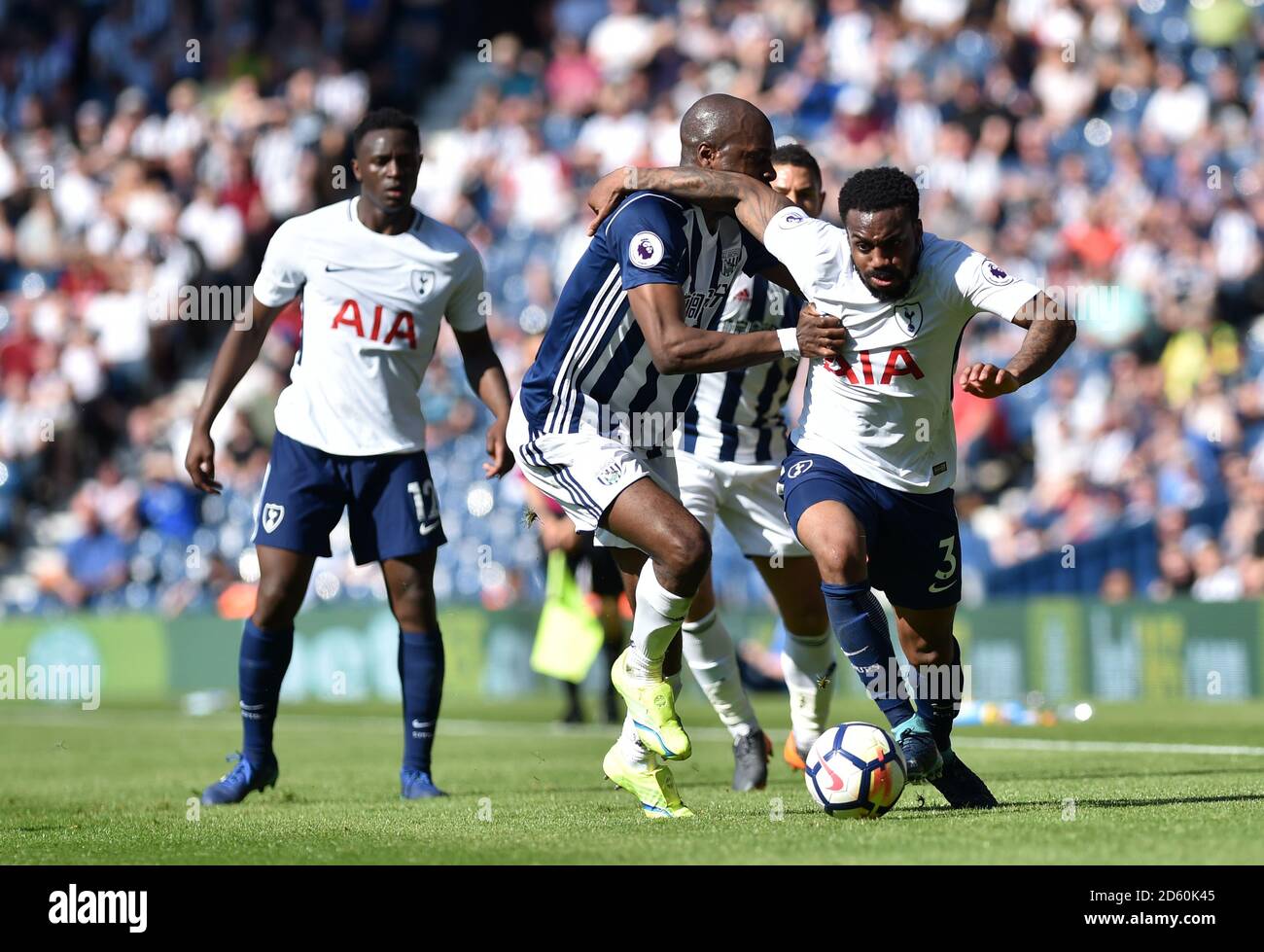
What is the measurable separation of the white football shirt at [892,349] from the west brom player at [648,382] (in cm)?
34

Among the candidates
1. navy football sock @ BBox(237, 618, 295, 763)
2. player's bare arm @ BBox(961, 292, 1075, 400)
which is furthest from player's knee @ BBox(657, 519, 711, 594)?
navy football sock @ BBox(237, 618, 295, 763)

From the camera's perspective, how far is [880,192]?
6770 millimetres

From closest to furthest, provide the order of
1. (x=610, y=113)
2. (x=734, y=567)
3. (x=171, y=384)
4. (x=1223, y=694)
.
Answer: (x=1223, y=694) < (x=734, y=567) < (x=610, y=113) < (x=171, y=384)

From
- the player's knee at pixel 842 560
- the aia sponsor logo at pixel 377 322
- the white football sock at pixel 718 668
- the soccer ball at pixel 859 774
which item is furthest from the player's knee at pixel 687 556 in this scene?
the aia sponsor logo at pixel 377 322

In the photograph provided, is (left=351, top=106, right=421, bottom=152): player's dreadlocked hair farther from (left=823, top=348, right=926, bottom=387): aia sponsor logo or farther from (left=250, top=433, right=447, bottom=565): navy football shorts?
(left=823, top=348, right=926, bottom=387): aia sponsor logo

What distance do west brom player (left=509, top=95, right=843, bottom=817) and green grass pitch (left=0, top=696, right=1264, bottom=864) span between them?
1.69 feet

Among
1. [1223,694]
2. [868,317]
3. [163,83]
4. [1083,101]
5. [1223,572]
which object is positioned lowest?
[1223,694]

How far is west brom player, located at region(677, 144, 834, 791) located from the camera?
27.7ft

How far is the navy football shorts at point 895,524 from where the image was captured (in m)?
7.11

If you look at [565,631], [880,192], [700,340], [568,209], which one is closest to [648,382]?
[700,340]
